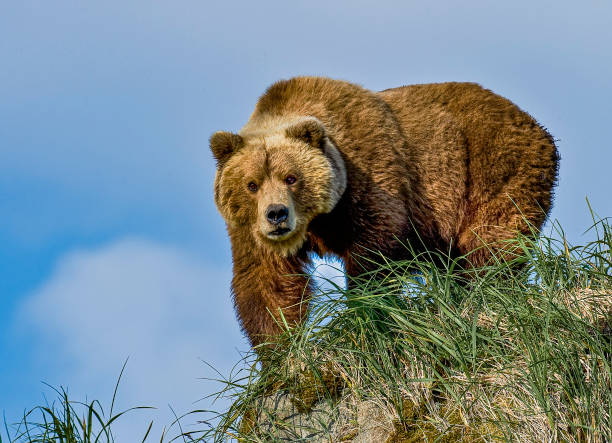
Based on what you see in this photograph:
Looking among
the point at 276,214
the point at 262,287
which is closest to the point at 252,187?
the point at 276,214

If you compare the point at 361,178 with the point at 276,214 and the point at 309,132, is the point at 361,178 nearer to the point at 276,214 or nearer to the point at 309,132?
the point at 309,132

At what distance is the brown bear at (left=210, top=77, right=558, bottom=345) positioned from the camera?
6.70m

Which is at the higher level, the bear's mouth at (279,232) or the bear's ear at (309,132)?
the bear's ear at (309,132)

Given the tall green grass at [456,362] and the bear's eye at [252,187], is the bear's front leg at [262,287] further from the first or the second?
the tall green grass at [456,362]

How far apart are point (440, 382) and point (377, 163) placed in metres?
3.05

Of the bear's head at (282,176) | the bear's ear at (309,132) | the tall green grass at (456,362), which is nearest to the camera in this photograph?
the tall green grass at (456,362)

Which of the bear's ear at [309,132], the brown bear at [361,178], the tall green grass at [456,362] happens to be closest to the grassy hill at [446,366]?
the tall green grass at [456,362]

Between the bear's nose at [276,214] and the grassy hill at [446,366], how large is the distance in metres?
1.34

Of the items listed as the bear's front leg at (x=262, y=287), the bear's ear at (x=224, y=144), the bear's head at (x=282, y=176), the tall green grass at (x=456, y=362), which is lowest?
the tall green grass at (x=456, y=362)

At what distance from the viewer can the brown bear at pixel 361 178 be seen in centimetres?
670

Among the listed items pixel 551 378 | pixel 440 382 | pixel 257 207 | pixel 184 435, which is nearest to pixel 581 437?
pixel 551 378

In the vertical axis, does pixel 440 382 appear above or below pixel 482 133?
below

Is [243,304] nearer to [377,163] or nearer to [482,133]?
[377,163]

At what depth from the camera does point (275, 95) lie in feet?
24.6
